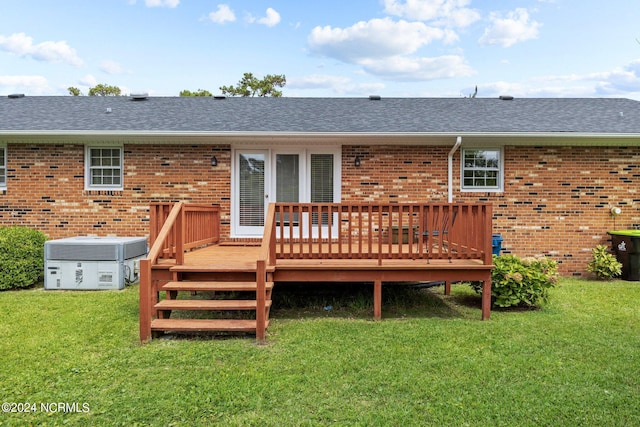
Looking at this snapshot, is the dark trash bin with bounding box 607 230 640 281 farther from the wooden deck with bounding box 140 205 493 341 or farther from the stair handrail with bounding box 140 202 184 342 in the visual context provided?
the stair handrail with bounding box 140 202 184 342

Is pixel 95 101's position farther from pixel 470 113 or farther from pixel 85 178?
pixel 470 113

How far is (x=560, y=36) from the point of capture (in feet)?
32.2

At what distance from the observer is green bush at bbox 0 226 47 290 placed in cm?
652

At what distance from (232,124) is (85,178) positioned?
122 inches

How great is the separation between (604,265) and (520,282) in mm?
3452

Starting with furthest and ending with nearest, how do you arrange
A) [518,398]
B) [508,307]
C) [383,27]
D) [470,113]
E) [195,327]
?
[383,27] < [470,113] < [508,307] < [195,327] < [518,398]

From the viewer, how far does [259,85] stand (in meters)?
29.0

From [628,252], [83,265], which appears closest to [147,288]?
[83,265]

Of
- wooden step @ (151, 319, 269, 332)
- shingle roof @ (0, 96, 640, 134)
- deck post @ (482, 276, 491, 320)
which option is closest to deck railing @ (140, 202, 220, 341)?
wooden step @ (151, 319, 269, 332)

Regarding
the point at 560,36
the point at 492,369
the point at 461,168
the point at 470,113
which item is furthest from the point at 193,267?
the point at 560,36

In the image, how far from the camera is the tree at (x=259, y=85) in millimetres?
28581

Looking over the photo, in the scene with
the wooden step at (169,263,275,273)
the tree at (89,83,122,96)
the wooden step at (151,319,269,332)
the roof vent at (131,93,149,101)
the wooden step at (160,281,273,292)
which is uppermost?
the tree at (89,83,122,96)

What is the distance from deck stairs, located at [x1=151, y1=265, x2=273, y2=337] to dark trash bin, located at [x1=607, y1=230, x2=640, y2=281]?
6.89 meters

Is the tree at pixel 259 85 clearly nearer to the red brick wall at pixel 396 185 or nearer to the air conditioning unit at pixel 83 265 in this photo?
the red brick wall at pixel 396 185
